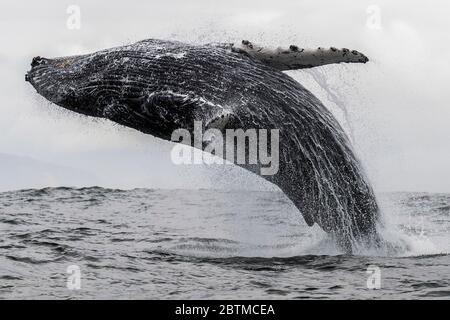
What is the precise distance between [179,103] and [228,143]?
0.92 metres

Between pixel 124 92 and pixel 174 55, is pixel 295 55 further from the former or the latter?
pixel 124 92

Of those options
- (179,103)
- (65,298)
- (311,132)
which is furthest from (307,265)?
(65,298)

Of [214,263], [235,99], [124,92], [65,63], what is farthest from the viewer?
[65,63]

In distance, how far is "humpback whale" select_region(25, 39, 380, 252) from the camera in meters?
9.89

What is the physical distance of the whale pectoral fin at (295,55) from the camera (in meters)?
10.1

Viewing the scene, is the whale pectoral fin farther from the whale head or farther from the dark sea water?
the dark sea water

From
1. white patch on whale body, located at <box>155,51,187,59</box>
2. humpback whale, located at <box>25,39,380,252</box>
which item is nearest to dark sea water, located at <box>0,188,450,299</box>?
humpback whale, located at <box>25,39,380,252</box>

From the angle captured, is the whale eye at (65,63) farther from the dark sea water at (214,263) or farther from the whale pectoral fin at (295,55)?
the dark sea water at (214,263)

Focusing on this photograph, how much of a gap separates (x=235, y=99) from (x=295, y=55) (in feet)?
3.64

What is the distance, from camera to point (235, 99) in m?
9.93

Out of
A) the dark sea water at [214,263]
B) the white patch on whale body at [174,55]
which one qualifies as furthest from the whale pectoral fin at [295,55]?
the dark sea water at [214,263]

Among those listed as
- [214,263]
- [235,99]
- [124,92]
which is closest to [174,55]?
[124,92]
